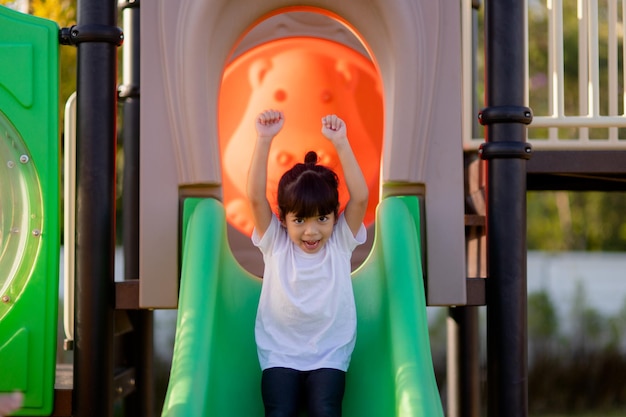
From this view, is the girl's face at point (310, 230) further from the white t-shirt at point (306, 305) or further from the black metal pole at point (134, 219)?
the black metal pole at point (134, 219)

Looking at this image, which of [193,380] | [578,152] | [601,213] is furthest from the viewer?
[601,213]

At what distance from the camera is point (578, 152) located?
14.0 ft

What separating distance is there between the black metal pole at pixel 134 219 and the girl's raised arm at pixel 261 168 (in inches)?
72.6

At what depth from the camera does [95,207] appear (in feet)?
11.3

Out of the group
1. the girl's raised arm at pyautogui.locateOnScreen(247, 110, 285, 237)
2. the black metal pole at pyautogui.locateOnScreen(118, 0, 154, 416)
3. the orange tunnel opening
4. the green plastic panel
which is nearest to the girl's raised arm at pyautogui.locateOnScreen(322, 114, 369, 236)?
the girl's raised arm at pyautogui.locateOnScreen(247, 110, 285, 237)

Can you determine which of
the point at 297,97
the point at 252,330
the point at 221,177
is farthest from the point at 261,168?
the point at 297,97

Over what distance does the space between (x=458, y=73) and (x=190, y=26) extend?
3.51 feet

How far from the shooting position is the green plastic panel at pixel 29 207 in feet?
11.3

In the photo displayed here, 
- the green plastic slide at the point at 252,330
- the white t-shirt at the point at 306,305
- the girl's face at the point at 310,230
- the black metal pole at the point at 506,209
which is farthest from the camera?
the black metal pole at the point at 506,209

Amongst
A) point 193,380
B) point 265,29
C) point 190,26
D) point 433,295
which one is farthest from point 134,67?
point 193,380

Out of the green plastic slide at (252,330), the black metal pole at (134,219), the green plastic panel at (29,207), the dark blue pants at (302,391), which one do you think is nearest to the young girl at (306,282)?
the dark blue pants at (302,391)

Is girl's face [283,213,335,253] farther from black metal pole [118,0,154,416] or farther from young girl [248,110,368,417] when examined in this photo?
black metal pole [118,0,154,416]

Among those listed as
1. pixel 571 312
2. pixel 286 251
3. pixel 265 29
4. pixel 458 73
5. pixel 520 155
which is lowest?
pixel 571 312

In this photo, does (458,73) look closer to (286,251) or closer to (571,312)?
(286,251)
